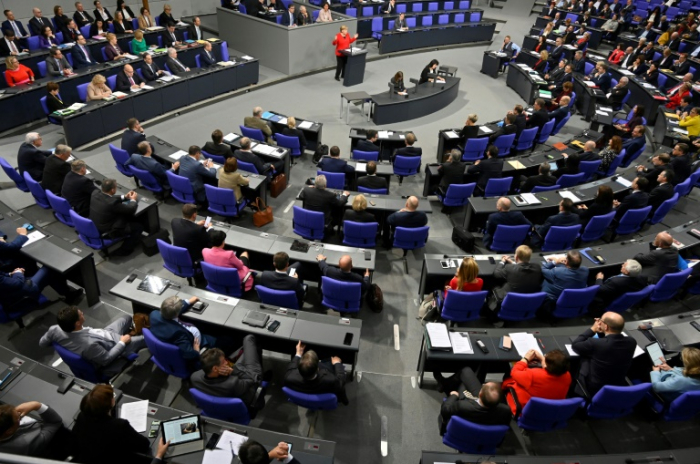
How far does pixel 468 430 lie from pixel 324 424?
1.75m

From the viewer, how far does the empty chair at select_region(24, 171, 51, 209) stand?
7805mm

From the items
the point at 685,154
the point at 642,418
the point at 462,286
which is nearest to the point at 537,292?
the point at 462,286

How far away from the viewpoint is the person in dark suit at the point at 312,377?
4.62 m

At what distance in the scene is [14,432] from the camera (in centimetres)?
388

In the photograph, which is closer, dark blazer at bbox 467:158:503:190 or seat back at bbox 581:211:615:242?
seat back at bbox 581:211:615:242

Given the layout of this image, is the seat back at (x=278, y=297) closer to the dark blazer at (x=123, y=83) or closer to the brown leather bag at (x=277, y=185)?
the brown leather bag at (x=277, y=185)

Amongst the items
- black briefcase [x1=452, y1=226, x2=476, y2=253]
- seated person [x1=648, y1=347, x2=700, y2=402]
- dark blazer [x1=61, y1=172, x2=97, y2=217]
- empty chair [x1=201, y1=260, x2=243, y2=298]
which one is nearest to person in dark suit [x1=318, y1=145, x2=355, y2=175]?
black briefcase [x1=452, y1=226, x2=476, y2=253]

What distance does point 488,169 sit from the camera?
366 inches

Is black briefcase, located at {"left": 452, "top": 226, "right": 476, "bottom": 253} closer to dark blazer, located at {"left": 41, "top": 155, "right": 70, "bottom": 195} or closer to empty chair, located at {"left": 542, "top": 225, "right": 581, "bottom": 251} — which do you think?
empty chair, located at {"left": 542, "top": 225, "right": 581, "bottom": 251}

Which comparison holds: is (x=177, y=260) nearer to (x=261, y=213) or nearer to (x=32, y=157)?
(x=261, y=213)

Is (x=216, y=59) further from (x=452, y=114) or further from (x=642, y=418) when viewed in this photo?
(x=642, y=418)

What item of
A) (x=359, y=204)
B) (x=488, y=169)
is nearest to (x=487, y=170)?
(x=488, y=169)

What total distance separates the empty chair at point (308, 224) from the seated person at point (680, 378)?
4.93m

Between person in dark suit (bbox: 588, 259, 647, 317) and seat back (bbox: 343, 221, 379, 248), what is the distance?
3.35 metres
